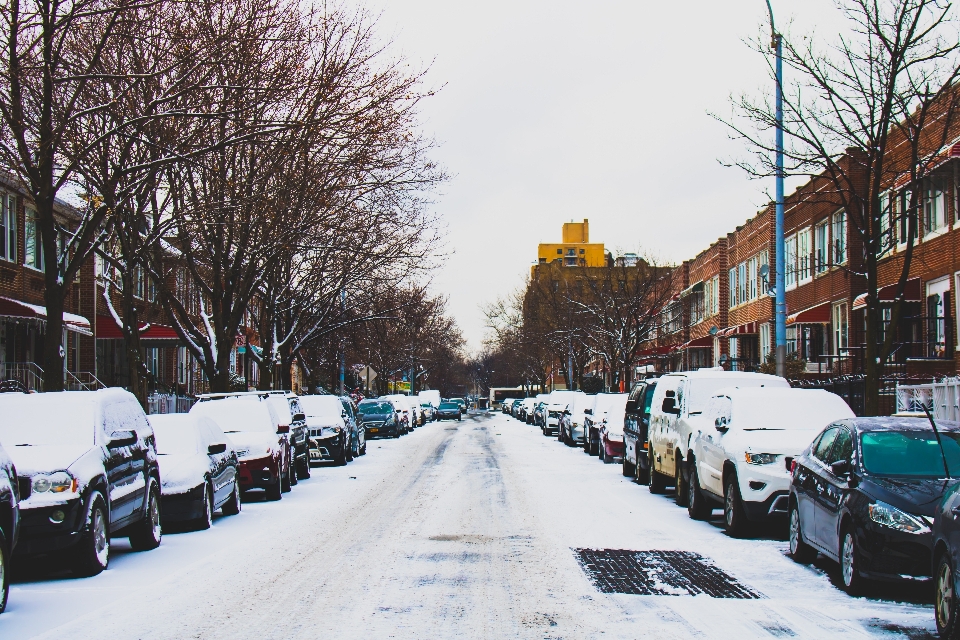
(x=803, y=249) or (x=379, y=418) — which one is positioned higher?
(x=803, y=249)

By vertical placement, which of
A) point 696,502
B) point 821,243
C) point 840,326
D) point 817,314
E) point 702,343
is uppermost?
point 821,243

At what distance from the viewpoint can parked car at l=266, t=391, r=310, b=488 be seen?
74.4ft

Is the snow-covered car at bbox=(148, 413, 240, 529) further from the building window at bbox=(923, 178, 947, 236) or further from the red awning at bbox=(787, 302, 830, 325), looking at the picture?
the red awning at bbox=(787, 302, 830, 325)

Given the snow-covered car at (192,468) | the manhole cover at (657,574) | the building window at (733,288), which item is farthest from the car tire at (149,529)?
the building window at (733,288)

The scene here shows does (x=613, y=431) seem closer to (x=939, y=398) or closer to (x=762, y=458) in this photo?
(x=939, y=398)

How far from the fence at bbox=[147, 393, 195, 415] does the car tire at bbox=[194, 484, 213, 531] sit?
2062 cm

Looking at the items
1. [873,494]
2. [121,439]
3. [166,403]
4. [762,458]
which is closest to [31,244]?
[166,403]

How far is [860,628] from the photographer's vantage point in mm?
8523

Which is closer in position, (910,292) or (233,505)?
(233,505)

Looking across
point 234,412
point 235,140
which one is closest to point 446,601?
point 235,140

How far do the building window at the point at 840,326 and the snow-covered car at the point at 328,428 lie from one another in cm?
1557

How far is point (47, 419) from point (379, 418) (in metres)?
36.1

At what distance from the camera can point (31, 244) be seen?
111 ft

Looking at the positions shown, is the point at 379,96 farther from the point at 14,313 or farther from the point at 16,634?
the point at 16,634
